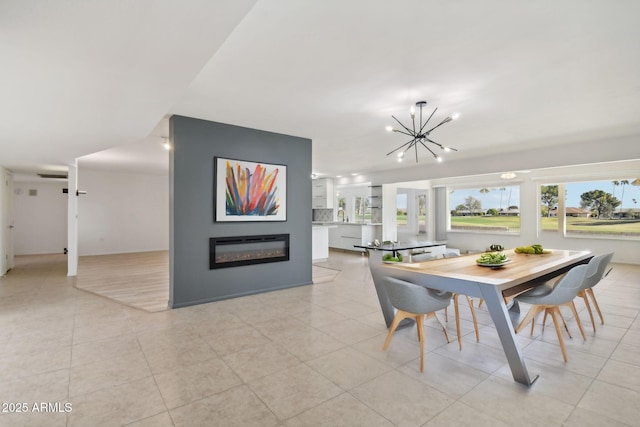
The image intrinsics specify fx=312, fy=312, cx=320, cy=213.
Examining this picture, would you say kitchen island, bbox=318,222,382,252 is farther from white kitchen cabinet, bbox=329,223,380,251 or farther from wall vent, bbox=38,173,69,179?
wall vent, bbox=38,173,69,179

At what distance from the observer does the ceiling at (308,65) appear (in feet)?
5.84

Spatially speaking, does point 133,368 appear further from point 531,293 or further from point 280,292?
point 531,293

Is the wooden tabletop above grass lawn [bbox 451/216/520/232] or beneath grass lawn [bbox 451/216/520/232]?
beneath

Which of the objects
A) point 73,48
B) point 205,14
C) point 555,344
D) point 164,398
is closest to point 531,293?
point 555,344

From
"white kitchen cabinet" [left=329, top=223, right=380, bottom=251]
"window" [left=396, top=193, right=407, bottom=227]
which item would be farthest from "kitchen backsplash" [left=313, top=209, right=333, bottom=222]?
"window" [left=396, top=193, right=407, bottom=227]

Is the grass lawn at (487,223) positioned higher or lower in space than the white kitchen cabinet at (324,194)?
lower

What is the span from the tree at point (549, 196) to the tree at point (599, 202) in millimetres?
561

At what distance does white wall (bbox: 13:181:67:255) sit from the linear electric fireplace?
8.21 m

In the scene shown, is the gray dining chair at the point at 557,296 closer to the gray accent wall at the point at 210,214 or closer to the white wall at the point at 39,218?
the gray accent wall at the point at 210,214

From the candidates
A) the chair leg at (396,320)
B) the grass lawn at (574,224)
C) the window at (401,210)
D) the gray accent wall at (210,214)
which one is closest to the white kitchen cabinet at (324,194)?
the window at (401,210)

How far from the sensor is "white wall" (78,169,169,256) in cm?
938

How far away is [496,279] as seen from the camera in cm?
251

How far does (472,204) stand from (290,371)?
9421mm

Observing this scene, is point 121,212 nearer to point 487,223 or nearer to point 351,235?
point 351,235
